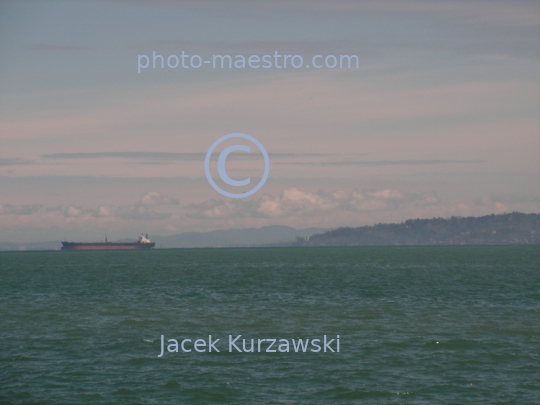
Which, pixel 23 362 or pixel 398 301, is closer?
pixel 23 362

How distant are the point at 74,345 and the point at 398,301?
39.4 m

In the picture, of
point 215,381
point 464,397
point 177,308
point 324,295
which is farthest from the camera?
point 324,295

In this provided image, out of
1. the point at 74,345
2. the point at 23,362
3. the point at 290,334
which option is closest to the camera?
the point at 23,362

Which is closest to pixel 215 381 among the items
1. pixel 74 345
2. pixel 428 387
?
pixel 428 387

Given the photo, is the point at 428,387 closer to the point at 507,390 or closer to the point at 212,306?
the point at 507,390

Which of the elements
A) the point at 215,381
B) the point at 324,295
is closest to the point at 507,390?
the point at 215,381

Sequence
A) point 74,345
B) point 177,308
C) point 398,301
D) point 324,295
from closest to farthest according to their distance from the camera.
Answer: point 74,345
point 177,308
point 398,301
point 324,295

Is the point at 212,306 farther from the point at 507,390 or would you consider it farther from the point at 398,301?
the point at 507,390

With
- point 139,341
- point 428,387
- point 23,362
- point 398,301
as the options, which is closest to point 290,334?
point 139,341

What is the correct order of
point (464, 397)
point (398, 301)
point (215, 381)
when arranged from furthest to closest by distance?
point (398, 301), point (215, 381), point (464, 397)

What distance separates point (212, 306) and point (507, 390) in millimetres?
38349

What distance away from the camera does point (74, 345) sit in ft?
148

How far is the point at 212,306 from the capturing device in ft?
218

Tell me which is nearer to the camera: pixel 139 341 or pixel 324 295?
pixel 139 341
